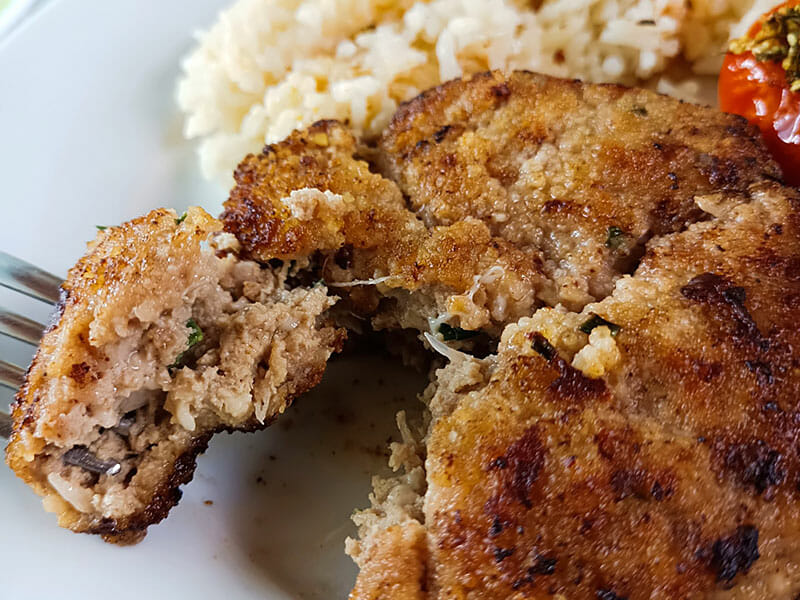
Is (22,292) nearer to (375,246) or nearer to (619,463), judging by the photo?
(375,246)

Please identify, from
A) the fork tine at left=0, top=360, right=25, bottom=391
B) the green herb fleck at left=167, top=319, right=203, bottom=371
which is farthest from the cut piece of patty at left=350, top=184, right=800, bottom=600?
the fork tine at left=0, top=360, right=25, bottom=391

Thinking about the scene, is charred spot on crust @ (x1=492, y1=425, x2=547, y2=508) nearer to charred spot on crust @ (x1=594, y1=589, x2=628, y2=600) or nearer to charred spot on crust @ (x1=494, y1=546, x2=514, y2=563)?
charred spot on crust @ (x1=494, y1=546, x2=514, y2=563)

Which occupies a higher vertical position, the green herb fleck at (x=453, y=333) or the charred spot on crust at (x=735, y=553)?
the green herb fleck at (x=453, y=333)

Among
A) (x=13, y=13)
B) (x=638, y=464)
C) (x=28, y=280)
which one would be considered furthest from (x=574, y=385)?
(x=13, y=13)

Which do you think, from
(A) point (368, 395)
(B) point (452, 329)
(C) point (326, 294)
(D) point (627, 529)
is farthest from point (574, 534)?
(A) point (368, 395)

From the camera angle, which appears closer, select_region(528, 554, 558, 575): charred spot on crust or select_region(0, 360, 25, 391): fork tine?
select_region(528, 554, 558, 575): charred spot on crust

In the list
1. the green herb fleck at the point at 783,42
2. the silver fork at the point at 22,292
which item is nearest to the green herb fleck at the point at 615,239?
the green herb fleck at the point at 783,42

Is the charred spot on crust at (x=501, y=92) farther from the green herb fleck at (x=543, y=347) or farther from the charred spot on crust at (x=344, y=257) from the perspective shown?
the green herb fleck at (x=543, y=347)
